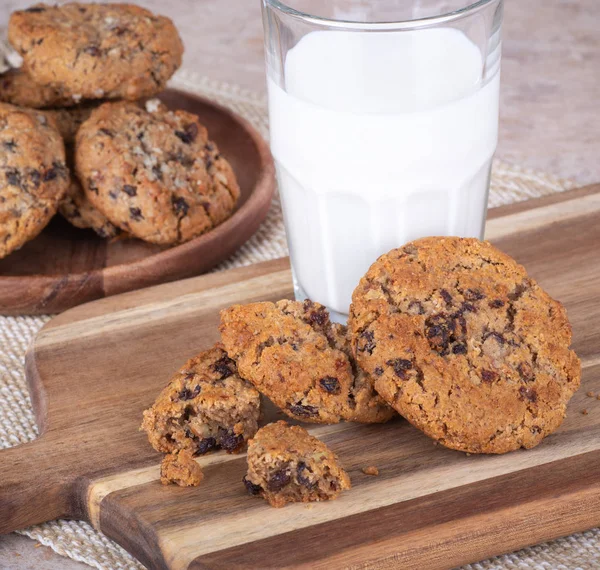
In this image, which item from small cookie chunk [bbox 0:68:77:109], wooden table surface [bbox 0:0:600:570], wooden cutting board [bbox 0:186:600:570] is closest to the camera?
wooden cutting board [bbox 0:186:600:570]

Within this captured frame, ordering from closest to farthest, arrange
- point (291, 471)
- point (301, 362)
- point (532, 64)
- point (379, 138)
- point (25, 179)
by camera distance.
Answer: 1. point (291, 471)
2. point (301, 362)
3. point (379, 138)
4. point (25, 179)
5. point (532, 64)

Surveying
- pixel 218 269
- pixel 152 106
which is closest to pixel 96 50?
pixel 152 106

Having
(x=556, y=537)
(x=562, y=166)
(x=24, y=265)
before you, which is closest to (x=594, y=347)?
(x=556, y=537)

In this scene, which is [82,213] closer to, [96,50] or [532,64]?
[96,50]

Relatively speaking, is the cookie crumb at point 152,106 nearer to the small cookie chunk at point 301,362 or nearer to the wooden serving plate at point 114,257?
the wooden serving plate at point 114,257

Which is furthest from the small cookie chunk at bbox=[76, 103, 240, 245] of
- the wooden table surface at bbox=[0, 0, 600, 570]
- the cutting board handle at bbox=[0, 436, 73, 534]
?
the wooden table surface at bbox=[0, 0, 600, 570]

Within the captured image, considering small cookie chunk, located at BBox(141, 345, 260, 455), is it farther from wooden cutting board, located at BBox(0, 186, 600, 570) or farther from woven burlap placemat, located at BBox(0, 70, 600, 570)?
woven burlap placemat, located at BBox(0, 70, 600, 570)

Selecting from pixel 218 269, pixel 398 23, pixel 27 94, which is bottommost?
pixel 218 269

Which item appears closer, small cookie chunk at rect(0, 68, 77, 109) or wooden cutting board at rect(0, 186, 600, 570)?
wooden cutting board at rect(0, 186, 600, 570)

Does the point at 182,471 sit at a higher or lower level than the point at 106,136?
lower
